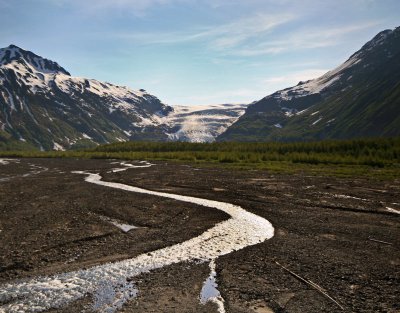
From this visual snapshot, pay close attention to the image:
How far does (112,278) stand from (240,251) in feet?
21.6

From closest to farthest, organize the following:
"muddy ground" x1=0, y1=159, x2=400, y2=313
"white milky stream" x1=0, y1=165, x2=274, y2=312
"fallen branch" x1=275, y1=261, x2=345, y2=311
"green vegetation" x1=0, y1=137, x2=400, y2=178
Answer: "fallen branch" x1=275, y1=261, x2=345, y2=311 → "white milky stream" x1=0, y1=165, x2=274, y2=312 → "muddy ground" x1=0, y1=159, x2=400, y2=313 → "green vegetation" x1=0, y1=137, x2=400, y2=178

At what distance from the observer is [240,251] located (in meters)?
18.9

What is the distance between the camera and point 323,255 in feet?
59.3

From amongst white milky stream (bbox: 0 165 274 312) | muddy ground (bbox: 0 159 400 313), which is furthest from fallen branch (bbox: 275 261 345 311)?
white milky stream (bbox: 0 165 274 312)

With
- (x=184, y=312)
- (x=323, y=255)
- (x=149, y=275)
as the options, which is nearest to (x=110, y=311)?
(x=184, y=312)

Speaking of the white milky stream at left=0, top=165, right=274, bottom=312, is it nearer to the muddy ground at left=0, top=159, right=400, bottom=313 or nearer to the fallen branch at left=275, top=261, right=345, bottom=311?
the muddy ground at left=0, top=159, right=400, bottom=313

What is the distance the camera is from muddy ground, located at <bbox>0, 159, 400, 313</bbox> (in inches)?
521

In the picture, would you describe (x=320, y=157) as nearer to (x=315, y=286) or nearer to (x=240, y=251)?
(x=240, y=251)

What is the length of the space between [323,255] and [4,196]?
3248 centimetres

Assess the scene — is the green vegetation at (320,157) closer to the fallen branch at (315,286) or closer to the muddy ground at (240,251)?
the muddy ground at (240,251)

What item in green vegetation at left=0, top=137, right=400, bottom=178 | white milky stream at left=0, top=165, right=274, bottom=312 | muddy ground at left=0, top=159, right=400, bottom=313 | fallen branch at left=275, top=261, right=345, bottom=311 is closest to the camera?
fallen branch at left=275, top=261, right=345, bottom=311

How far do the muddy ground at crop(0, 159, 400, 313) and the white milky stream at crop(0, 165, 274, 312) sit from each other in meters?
0.59

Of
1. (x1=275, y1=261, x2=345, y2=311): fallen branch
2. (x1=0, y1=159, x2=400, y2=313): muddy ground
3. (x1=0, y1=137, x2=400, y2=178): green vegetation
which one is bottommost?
(x1=0, y1=137, x2=400, y2=178): green vegetation

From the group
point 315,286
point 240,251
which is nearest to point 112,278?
point 240,251
